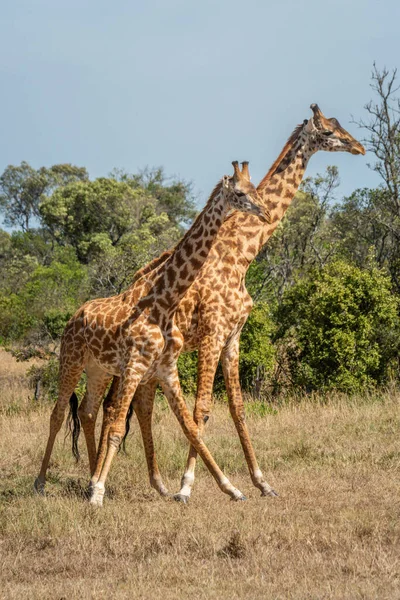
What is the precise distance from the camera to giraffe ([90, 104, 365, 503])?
769 centimetres

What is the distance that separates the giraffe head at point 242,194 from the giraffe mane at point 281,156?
0.95 m

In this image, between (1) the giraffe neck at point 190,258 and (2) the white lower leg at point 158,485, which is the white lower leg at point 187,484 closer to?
(2) the white lower leg at point 158,485

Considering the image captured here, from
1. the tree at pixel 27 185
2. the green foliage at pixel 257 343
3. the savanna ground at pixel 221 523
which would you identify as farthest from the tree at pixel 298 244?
the tree at pixel 27 185

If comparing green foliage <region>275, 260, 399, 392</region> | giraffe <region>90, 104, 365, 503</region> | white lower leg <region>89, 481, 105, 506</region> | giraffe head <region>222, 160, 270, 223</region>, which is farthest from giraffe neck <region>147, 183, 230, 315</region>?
green foliage <region>275, 260, 399, 392</region>

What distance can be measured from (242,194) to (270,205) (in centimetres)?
103

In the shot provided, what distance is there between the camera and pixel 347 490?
7.36 meters

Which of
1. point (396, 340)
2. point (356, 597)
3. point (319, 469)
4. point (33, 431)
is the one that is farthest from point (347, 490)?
point (396, 340)

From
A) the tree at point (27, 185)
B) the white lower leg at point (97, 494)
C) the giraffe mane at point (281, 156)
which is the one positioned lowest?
the white lower leg at point (97, 494)

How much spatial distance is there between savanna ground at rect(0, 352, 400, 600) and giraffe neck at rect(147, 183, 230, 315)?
185cm

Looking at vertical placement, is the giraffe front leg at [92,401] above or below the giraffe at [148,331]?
below

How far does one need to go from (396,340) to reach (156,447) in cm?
598

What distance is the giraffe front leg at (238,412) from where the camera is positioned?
7.58 m

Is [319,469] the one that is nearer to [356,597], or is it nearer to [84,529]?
[84,529]

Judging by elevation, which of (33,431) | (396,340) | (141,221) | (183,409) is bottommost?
(33,431)
